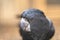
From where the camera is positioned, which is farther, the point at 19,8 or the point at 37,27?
the point at 19,8

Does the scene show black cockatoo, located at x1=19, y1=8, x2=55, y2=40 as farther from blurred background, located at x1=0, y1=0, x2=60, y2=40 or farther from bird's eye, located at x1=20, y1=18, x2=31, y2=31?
blurred background, located at x1=0, y1=0, x2=60, y2=40

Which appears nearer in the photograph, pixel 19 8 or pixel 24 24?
pixel 24 24

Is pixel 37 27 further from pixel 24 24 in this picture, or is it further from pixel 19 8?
pixel 19 8

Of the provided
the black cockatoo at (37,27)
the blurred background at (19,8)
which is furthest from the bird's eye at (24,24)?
the blurred background at (19,8)

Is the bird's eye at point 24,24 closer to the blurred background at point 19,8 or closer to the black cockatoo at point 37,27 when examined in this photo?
the black cockatoo at point 37,27

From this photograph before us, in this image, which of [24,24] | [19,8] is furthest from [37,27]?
[19,8]

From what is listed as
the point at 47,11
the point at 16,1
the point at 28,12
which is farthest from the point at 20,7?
the point at 28,12

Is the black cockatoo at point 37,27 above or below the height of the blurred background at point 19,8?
above

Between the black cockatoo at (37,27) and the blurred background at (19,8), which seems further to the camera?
the blurred background at (19,8)

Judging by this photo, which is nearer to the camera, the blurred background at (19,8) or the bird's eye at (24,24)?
the bird's eye at (24,24)

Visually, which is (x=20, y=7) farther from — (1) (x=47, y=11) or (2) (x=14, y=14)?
(1) (x=47, y=11)

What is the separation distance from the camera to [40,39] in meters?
1.10

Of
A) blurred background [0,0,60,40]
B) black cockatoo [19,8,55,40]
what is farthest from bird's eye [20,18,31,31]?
blurred background [0,0,60,40]

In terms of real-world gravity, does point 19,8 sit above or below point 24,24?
below
